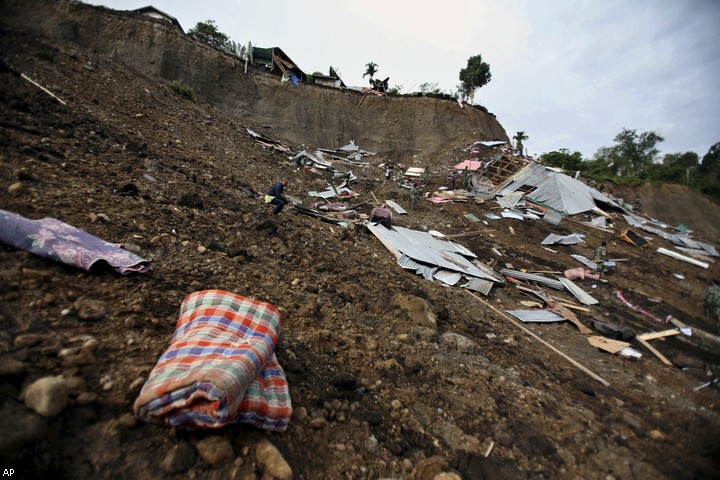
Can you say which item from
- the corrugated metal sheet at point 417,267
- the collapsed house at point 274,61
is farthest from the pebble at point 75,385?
the collapsed house at point 274,61

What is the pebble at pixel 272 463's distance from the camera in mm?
1406

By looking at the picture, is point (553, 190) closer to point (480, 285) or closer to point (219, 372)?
point (480, 285)

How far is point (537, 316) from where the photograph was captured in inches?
196

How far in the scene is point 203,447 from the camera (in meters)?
1.34

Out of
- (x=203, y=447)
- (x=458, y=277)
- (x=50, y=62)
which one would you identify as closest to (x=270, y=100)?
(x=50, y=62)

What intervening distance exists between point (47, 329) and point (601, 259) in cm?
1052

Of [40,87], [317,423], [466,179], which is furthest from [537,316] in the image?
[40,87]

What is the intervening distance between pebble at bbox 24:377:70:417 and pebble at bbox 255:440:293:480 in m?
0.89

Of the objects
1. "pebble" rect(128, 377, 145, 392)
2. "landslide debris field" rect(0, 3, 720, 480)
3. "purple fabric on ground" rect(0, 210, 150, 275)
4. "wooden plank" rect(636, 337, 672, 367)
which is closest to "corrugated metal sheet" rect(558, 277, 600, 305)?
"landslide debris field" rect(0, 3, 720, 480)

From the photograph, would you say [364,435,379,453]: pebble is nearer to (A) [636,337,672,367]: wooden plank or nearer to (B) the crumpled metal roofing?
(A) [636,337,672,367]: wooden plank

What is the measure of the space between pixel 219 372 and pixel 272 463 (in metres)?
0.55

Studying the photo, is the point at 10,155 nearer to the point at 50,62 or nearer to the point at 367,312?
the point at 367,312

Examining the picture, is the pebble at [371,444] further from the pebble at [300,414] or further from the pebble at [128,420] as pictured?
the pebble at [128,420]

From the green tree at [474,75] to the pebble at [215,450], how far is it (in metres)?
30.3
